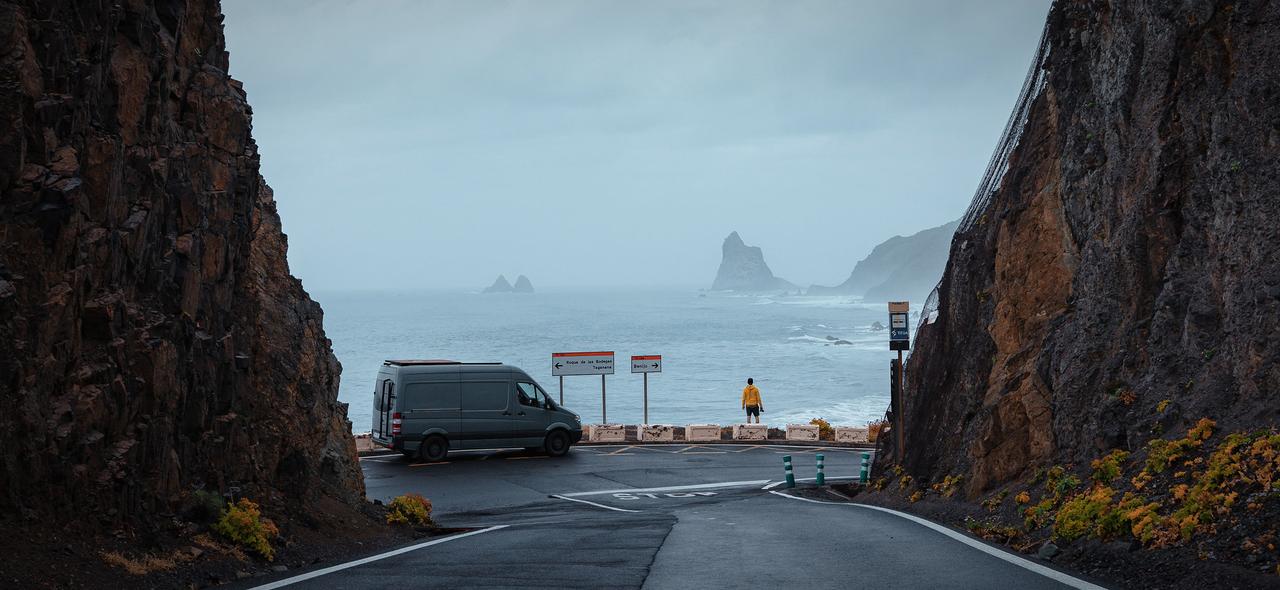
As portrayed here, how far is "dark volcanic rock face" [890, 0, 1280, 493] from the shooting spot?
9.66m

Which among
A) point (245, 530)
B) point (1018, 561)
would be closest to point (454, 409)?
point (245, 530)

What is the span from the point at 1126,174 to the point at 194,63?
33.6ft

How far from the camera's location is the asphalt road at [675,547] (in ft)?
24.8

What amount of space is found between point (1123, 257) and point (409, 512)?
910 centimetres

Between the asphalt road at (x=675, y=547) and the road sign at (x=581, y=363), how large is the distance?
483 inches

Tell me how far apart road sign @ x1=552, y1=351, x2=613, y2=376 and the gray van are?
710 centimetres

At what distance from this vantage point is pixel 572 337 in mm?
152250

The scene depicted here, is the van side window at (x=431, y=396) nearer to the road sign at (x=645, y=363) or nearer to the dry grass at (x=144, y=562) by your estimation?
the road sign at (x=645, y=363)

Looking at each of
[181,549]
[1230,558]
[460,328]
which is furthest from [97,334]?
[460,328]

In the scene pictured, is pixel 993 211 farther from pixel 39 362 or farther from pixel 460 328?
pixel 460 328

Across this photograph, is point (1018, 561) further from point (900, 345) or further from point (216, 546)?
point (900, 345)

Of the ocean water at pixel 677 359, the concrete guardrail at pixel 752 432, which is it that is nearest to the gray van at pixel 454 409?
the concrete guardrail at pixel 752 432

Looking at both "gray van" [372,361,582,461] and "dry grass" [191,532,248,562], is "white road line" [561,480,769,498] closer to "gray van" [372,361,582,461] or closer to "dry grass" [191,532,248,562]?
"gray van" [372,361,582,461]

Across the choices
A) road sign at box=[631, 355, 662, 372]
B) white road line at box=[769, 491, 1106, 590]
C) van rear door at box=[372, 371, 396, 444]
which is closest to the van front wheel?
van rear door at box=[372, 371, 396, 444]
